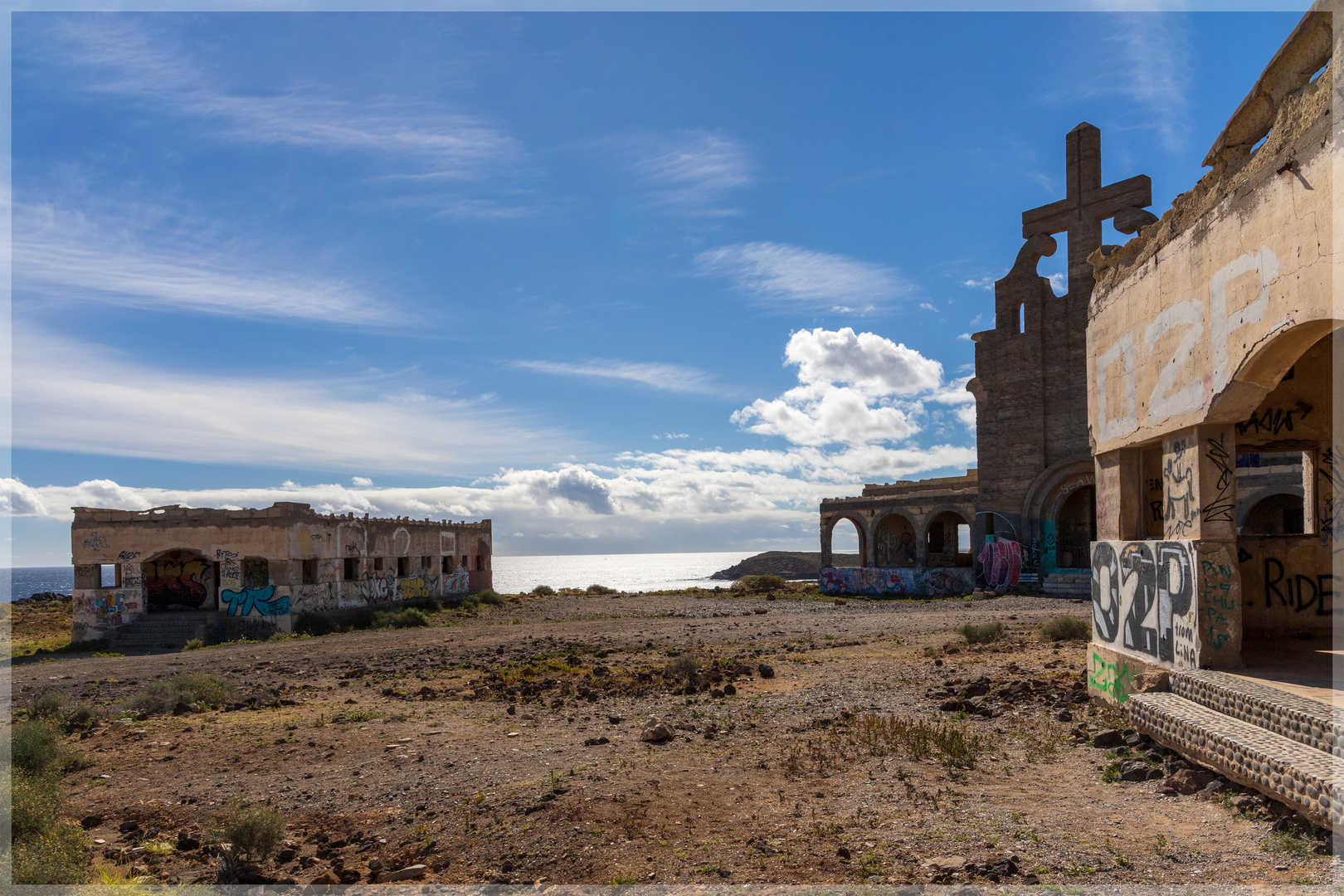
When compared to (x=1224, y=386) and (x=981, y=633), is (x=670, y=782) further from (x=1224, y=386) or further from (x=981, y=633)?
(x=981, y=633)

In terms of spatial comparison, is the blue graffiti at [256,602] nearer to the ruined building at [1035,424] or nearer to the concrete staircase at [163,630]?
the concrete staircase at [163,630]

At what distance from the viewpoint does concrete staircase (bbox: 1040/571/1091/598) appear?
35.6 meters

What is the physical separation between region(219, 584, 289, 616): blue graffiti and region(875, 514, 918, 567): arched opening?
109 feet

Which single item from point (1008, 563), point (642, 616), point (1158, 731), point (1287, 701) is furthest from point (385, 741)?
point (1008, 563)

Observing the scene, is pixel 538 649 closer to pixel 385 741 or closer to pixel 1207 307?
pixel 385 741

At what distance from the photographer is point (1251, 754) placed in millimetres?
6145

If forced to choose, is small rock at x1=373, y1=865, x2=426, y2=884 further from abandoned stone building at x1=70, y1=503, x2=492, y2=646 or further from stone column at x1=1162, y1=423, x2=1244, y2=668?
abandoned stone building at x1=70, y1=503, x2=492, y2=646

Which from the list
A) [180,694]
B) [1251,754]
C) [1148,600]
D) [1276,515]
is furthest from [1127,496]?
[1276,515]

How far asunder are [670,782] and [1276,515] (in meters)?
40.6

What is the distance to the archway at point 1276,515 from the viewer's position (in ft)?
121

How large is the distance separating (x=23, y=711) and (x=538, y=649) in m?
11.3

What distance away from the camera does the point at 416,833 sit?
7430mm

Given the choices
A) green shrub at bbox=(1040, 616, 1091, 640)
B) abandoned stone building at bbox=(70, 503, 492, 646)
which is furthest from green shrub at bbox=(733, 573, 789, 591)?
green shrub at bbox=(1040, 616, 1091, 640)

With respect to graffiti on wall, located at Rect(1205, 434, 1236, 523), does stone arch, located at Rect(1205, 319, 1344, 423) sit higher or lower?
higher
